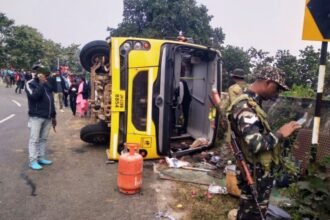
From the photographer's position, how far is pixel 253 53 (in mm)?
20562

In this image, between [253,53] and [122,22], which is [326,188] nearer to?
[253,53]

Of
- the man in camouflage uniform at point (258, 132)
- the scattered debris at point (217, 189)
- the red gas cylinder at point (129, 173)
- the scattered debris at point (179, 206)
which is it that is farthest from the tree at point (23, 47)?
the man in camouflage uniform at point (258, 132)

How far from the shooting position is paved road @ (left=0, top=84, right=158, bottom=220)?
4.09 m

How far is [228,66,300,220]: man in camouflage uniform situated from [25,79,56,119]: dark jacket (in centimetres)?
380

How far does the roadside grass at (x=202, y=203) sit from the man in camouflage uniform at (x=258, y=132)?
1260mm

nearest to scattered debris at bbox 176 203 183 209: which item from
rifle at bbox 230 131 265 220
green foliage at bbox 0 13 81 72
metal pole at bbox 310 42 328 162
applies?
rifle at bbox 230 131 265 220

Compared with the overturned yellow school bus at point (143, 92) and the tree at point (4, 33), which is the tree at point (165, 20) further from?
the overturned yellow school bus at point (143, 92)

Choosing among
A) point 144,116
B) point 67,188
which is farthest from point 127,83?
point 67,188

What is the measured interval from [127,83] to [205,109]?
2111 mm

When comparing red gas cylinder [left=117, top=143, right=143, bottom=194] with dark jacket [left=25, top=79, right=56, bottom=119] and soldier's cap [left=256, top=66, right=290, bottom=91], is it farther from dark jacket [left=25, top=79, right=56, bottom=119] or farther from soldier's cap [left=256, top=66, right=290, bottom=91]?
soldier's cap [left=256, top=66, right=290, bottom=91]

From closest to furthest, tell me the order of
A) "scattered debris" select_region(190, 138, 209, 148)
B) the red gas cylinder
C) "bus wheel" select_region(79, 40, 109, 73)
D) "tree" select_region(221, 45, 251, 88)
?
1. the red gas cylinder
2. "scattered debris" select_region(190, 138, 209, 148)
3. "bus wheel" select_region(79, 40, 109, 73)
4. "tree" select_region(221, 45, 251, 88)

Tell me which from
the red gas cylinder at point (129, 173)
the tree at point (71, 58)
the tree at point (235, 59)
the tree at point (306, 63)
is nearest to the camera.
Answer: the red gas cylinder at point (129, 173)

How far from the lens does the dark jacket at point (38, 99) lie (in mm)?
5562

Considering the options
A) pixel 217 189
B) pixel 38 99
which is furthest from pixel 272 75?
pixel 38 99
